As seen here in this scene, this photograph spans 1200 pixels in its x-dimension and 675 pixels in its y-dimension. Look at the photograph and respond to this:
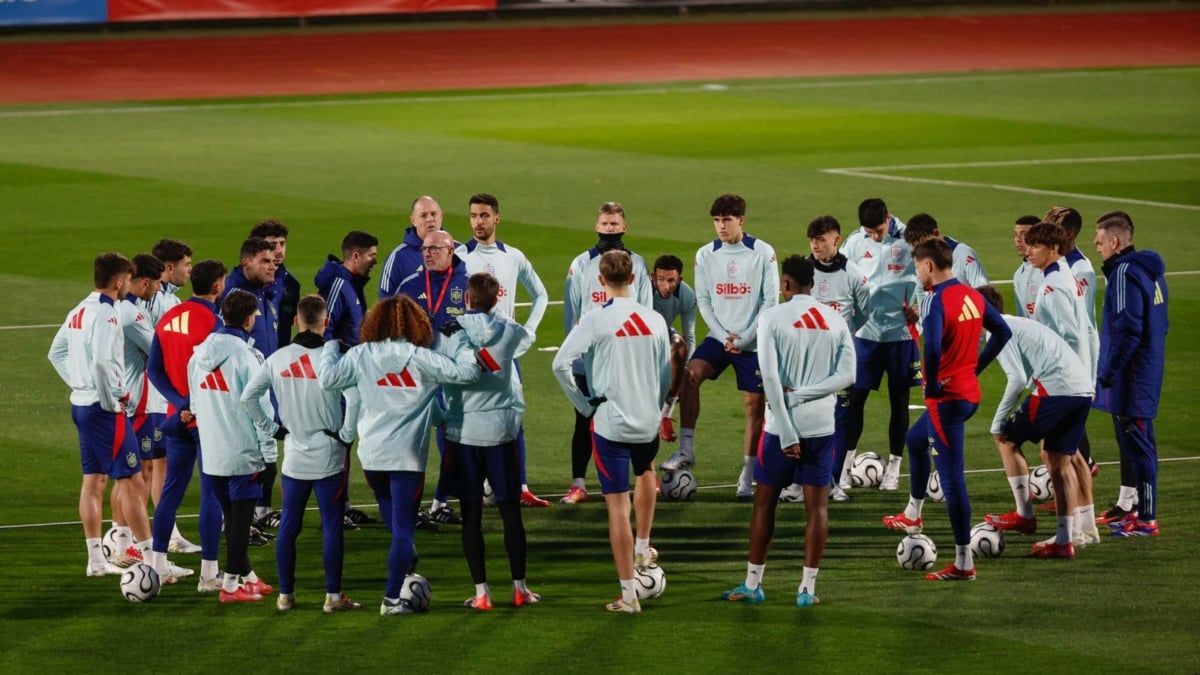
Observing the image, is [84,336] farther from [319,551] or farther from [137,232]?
[137,232]

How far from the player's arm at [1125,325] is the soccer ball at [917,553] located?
1.72m

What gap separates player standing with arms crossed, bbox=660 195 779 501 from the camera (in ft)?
44.3

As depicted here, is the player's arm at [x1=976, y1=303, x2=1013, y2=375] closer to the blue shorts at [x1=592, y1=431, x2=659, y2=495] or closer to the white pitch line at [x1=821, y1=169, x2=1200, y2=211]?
the blue shorts at [x1=592, y1=431, x2=659, y2=495]

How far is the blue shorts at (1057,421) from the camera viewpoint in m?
11.7

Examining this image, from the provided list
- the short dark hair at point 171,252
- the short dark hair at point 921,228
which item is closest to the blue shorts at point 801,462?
the short dark hair at point 921,228

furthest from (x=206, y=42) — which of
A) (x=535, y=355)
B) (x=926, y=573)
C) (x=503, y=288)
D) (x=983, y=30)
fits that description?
(x=926, y=573)

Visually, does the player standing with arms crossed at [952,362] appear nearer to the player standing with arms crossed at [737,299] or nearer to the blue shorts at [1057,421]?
the blue shorts at [1057,421]

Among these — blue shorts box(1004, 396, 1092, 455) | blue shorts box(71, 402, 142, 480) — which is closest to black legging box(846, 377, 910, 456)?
blue shorts box(1004, 396, 1092, 455)

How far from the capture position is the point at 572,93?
38281mm

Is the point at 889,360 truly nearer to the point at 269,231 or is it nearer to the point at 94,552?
the point at 269,231

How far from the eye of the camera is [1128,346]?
1227 cm

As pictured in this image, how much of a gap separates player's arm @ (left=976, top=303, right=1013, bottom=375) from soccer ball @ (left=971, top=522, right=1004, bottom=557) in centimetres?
111

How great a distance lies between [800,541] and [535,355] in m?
6.14

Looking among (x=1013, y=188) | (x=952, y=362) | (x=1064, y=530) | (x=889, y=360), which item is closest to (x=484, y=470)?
(x=952, y=362)
